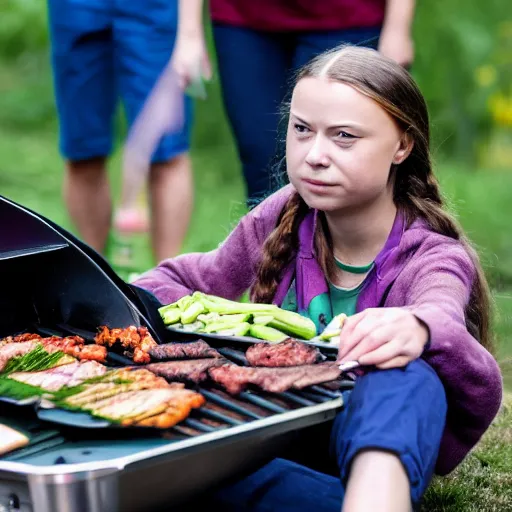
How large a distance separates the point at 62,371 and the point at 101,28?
2101 mm

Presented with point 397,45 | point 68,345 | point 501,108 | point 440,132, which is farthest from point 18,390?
point 501,108

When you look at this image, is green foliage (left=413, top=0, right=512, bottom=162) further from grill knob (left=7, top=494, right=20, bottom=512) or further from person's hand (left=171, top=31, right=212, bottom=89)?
grill knob (left=7, top=494, right=20, bottom=512)

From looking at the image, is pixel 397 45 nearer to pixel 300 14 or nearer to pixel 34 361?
pixel 300 14

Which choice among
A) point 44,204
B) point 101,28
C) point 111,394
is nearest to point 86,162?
point 101,28

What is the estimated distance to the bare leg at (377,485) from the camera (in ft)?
6.36

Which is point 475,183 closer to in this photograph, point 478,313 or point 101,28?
point 101,28

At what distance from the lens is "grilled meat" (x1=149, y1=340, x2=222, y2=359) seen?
2330mm

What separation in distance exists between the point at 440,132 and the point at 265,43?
1.65 m

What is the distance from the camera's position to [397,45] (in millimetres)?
3307

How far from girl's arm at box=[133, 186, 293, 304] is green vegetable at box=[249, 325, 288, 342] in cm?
36

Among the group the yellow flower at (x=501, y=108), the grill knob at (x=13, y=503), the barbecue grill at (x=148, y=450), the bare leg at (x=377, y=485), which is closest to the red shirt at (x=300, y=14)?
the barbecue grill at (x=148, y=450)

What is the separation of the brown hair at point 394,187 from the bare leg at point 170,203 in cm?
152

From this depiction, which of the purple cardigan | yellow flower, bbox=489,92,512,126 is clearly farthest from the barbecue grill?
yellow flower, bbox=489,92,512,126

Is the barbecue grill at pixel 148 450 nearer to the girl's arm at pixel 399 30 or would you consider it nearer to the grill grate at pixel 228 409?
the grill grate at pixel 228 409
